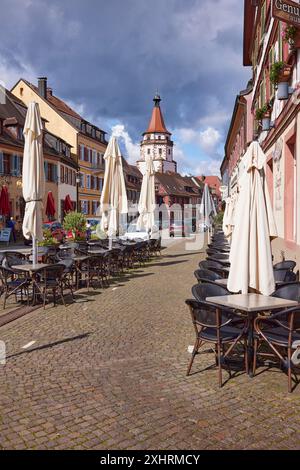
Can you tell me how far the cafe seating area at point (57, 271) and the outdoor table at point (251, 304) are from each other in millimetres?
4276

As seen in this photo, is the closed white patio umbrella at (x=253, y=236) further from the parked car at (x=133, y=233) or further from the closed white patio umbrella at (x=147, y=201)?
the parked car at (x=133, y=233)

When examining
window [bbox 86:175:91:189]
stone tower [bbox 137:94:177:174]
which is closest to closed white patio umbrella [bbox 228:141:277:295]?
window [bbox 86:175:91:189]

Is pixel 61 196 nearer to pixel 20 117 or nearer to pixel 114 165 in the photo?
pixel 20 117

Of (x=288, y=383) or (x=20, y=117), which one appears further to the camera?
(x=20, y=117)

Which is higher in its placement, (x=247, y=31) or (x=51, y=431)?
(x=247, y=31)

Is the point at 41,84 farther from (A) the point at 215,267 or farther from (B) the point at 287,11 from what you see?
(B) the point at 287,11

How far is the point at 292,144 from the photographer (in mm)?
11883


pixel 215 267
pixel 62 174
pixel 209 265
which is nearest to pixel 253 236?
pixel 215 267

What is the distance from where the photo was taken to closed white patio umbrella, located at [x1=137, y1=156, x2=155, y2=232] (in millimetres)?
19250

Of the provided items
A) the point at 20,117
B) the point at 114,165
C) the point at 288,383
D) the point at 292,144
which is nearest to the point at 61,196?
the point at 20,117

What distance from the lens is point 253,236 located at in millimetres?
5805
